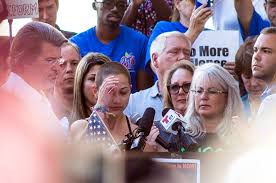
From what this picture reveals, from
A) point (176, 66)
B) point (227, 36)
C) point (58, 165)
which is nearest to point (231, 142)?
point (176, 66)

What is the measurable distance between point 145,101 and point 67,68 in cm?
67

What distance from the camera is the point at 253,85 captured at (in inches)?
190

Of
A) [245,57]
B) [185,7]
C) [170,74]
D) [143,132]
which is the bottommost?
[143,132]

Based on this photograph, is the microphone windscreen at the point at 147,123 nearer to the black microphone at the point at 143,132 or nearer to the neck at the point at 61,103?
the black microphone at the point at 143,132

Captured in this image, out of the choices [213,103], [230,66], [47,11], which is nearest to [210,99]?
[213,103]

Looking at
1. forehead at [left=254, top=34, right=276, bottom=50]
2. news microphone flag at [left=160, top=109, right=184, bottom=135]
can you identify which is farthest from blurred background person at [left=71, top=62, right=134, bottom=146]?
forehead at [left=254, top=34, right=276, bottom=50]

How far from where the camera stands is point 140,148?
10.8 ft

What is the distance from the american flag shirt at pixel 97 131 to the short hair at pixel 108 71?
16.3 inches

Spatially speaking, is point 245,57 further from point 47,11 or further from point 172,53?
point 47,11

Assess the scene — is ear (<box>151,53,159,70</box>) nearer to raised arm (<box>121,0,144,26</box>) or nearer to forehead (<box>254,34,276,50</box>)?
raised arm (<box>121,0,144,26</box>)

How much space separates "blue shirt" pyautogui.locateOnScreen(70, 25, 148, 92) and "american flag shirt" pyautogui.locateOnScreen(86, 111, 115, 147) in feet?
4.46

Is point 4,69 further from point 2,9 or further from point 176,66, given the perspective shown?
point 176,66

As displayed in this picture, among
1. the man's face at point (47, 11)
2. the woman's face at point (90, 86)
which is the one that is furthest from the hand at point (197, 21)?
the man's face at point (47, 11)

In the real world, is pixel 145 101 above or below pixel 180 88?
below
